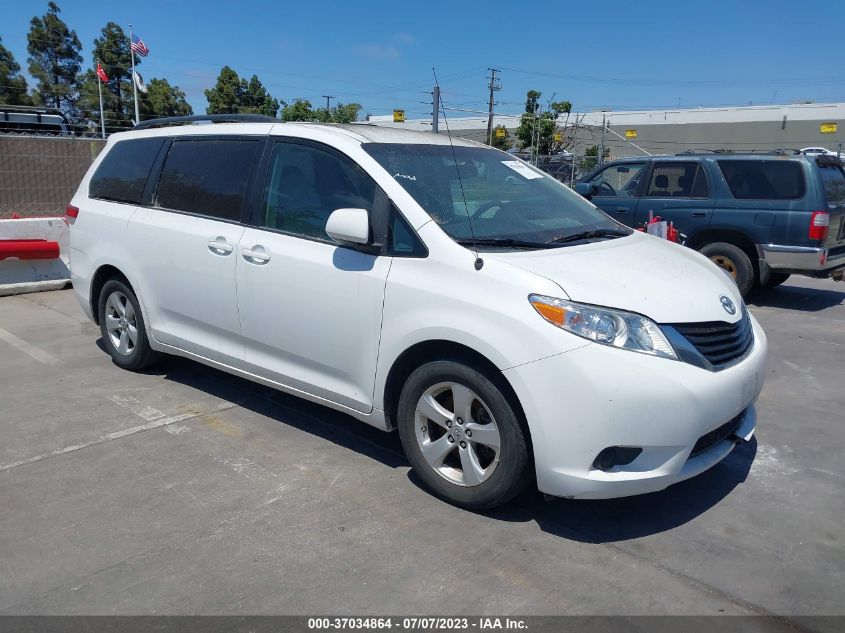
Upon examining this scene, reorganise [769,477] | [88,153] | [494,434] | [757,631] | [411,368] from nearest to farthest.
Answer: [757,631], [494,434], [411,368], [769,477], [88,153]

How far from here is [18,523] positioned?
3.39m

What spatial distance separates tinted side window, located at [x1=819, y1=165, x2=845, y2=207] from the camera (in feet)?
28.2

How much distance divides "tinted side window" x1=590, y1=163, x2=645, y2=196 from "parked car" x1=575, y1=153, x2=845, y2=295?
0.40 feet

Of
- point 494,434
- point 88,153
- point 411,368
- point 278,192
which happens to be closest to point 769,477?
point 494,434

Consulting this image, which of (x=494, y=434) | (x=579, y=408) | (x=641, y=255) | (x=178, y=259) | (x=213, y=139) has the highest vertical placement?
(x=213, y=139)

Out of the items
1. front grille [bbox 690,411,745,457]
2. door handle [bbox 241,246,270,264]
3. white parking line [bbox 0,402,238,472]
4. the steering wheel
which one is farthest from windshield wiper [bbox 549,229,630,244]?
the steering wheel

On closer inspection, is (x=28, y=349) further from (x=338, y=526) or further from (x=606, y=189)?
(x=606, y=189)

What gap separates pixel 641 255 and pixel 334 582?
7.71 ft

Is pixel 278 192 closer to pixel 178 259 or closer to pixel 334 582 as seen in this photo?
pixel 178 259

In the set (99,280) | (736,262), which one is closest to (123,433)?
(99,280)

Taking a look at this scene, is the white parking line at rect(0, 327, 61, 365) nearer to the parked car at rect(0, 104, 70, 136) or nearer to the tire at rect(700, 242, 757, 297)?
the tire at rect(700, 242, 757, 297)

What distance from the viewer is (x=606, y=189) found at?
34.2ft

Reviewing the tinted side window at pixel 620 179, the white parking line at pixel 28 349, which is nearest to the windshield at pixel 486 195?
the white parking line at pixel 28 349

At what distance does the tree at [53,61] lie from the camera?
55344 mm
